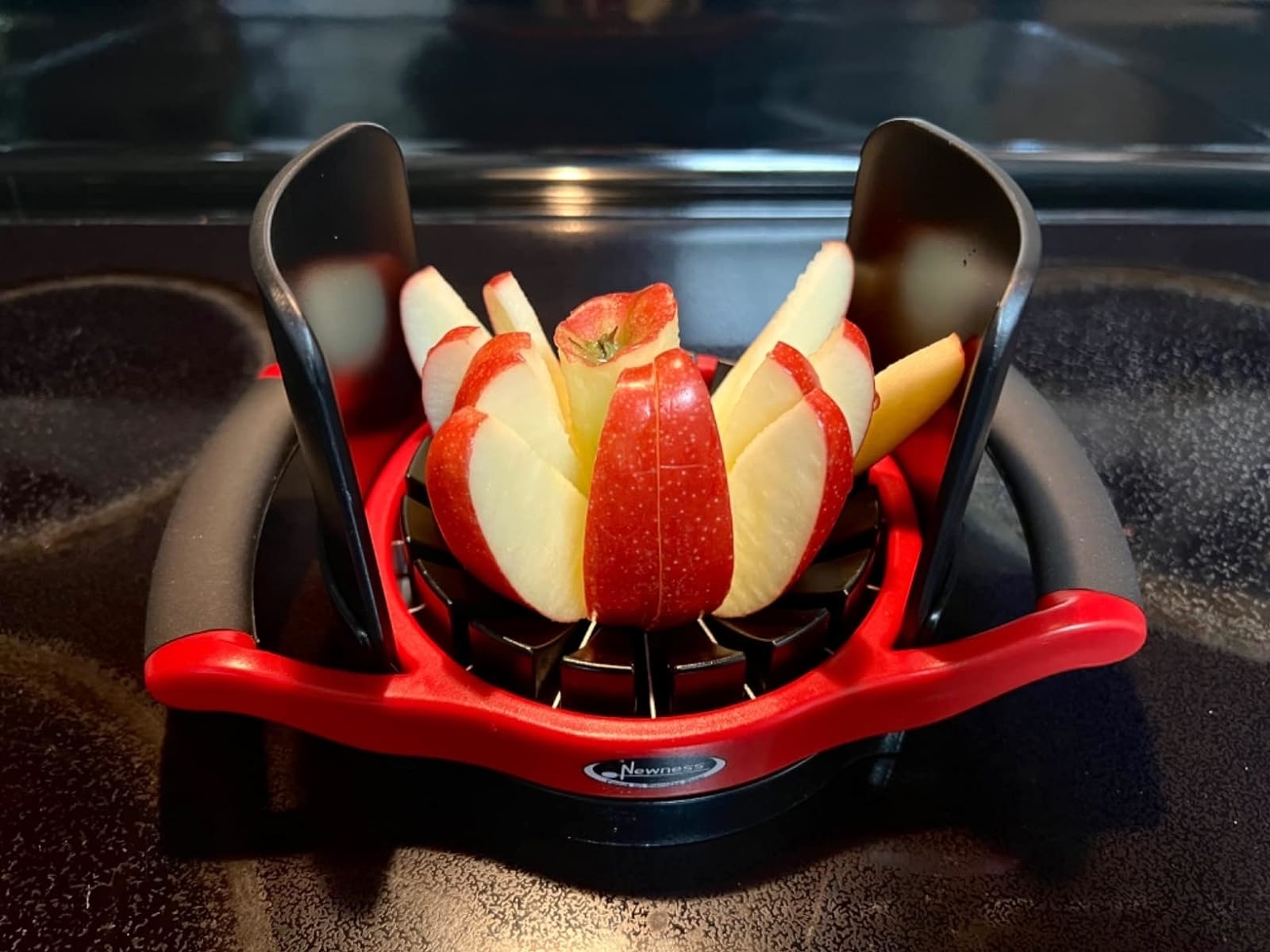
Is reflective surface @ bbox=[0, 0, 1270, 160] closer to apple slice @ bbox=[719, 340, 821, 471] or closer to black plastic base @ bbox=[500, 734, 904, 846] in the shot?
apple slice @ bbox=[719, 340, 821, 471]

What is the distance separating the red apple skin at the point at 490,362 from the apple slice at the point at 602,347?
0.02 meters

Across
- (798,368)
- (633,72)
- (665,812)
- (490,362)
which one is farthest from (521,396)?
(633,72)

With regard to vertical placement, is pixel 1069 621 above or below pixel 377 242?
below

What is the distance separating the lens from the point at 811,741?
1.70 feet

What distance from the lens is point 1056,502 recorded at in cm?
58

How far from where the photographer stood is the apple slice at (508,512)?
0.49 metres

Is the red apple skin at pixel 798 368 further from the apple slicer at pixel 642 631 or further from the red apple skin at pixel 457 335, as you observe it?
the red apple skin at pixel 457 335

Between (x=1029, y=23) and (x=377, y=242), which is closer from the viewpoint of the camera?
(x=377, y=242)

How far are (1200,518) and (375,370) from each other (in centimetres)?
61

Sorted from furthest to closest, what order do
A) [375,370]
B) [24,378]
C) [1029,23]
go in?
[1029,23] < [24,378] < [375,370]

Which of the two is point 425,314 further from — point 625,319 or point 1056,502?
point 1056,502

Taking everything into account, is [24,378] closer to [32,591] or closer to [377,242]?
[32,591]

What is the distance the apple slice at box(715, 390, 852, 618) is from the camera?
0.49 meters

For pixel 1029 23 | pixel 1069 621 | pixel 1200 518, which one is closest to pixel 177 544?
pixel 1069 621
